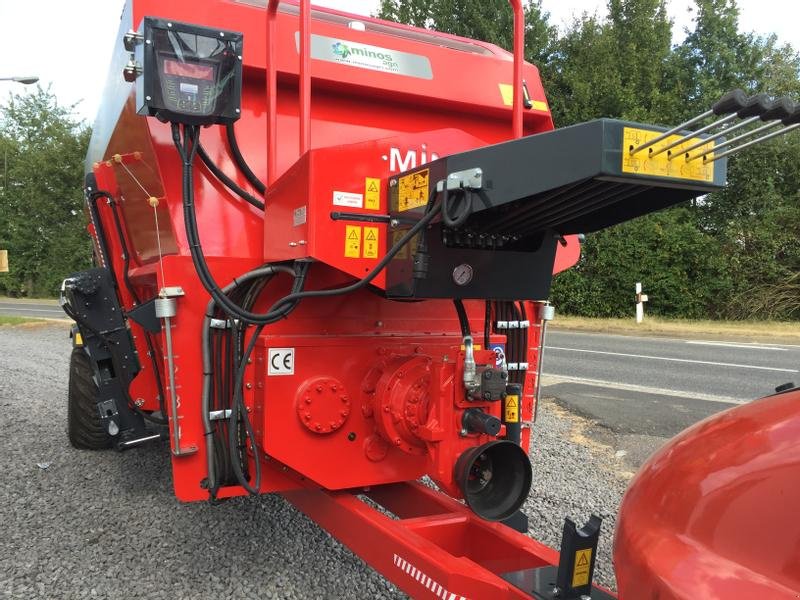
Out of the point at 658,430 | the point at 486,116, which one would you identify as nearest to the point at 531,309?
the point at 486,116

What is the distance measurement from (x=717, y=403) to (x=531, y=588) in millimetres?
5981

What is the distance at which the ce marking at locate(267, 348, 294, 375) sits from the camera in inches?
105

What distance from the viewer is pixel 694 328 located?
17484 millimetres

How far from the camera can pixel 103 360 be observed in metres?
3.46

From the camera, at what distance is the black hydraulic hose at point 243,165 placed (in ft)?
9.52

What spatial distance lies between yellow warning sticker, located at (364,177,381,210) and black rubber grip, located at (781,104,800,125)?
51.2 inches

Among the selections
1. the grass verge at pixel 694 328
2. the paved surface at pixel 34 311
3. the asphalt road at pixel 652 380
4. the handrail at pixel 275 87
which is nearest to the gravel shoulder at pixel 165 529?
the asphalt road at pixel 652 380

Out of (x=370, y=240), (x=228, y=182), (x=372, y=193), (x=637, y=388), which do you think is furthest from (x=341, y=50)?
(x=637, y=388)

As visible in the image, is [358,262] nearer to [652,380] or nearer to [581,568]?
[581,568]

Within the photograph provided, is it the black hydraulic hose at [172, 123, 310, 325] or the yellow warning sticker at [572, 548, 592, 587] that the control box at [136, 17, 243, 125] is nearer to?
the black hydraulic hose at [172, 123, 310, 325]

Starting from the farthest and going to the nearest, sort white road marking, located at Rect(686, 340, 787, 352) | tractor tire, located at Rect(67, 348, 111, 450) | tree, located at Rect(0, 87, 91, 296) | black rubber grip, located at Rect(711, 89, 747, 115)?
tree, located at Rect(0, 87, 91, 296) < white road marking, located at Rect(686, 340, 787, 352) < tractor tire, located at Rect(67, 348, 111, 450) < black rubber grip, located at Rect(711, 89, 747, 115)

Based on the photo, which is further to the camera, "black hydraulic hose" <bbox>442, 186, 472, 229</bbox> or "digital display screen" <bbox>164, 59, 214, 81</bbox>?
"digital display screen" <bbox>164, 59, 214, 81</bbox>

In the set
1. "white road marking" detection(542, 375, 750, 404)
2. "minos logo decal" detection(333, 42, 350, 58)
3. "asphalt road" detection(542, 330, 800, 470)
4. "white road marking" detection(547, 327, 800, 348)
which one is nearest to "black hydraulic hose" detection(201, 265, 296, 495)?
"minos logo decal" detection(333, 42, 350, 58)

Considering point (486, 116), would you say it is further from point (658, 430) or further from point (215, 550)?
point (658, 430)
